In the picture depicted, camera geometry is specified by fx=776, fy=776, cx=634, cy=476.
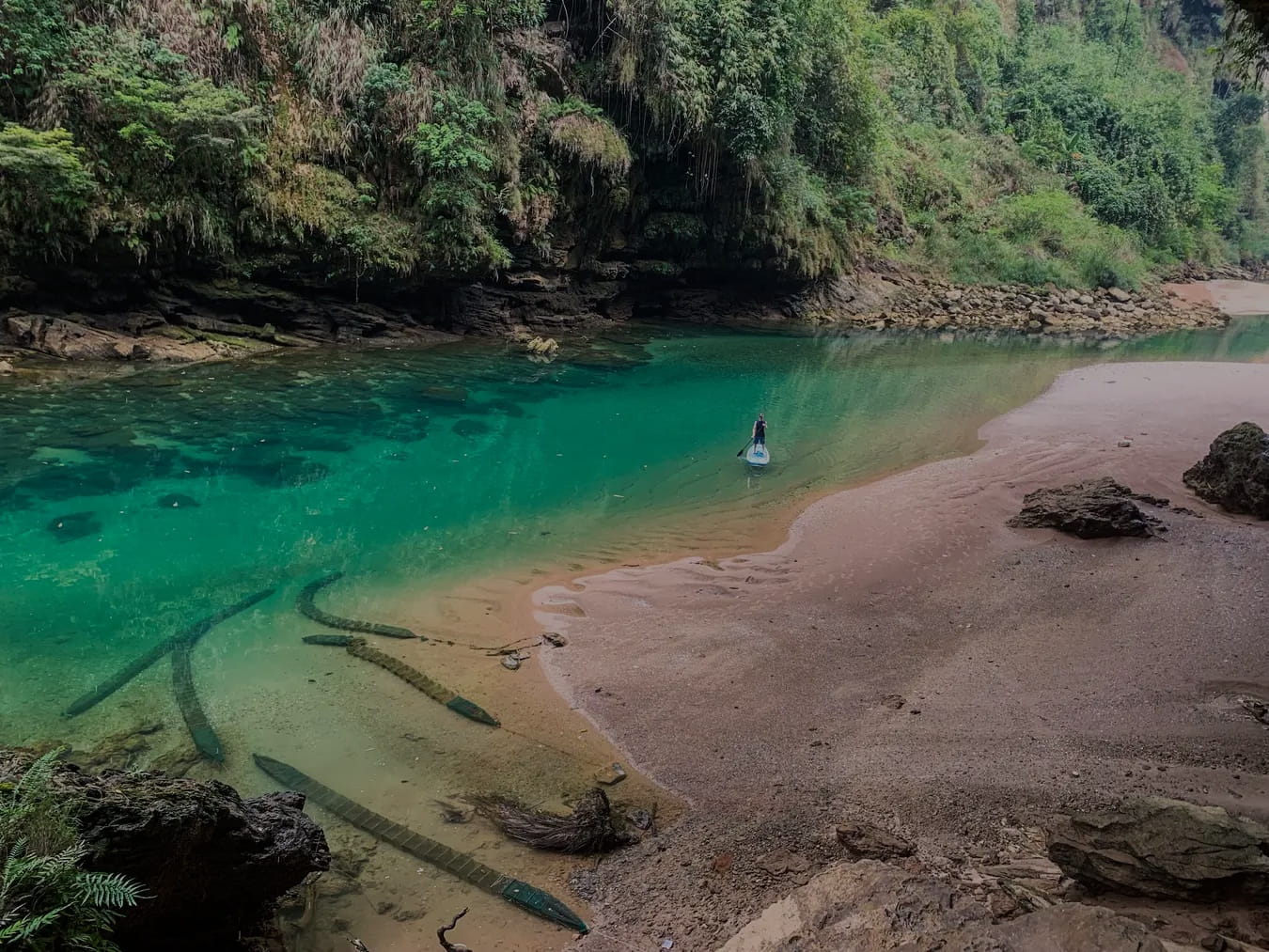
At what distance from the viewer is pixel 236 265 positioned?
61.1ft

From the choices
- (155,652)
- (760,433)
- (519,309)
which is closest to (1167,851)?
(155,652)

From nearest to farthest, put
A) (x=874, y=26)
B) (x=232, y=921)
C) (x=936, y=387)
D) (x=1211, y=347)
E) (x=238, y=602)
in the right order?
(x=232, y=921), (x=238, y=602), (x=936, y=387), (x=1211, y=347), (x=874, y=26)

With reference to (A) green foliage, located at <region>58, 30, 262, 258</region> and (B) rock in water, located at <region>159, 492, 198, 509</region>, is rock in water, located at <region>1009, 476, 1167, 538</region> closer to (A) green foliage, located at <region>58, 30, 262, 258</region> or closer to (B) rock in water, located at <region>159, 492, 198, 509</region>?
(B) rock in water, located at <region>159, 492, 198, 509</region>

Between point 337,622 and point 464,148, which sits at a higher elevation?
point 464,148

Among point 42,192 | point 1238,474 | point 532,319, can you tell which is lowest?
point 1238,474

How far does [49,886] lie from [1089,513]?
10.6 meters

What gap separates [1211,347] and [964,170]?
17754 mm

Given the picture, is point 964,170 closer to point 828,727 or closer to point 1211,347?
point 1211,347

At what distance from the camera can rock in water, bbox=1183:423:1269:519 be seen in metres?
10.4

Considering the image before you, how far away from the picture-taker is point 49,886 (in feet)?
8.86

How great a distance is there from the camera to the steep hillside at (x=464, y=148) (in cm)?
1591

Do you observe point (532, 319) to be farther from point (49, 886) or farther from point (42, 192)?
point (49, 886)

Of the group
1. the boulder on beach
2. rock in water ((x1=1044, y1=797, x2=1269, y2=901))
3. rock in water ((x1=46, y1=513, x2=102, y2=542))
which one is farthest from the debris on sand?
rock in water ((x1=46, y1=513, x2=102, y2=542))

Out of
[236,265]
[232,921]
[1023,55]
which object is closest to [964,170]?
[1023,55]
